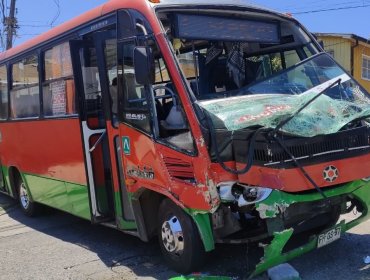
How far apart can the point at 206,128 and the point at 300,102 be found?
0.92 m

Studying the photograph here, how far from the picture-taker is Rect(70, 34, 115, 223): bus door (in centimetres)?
630

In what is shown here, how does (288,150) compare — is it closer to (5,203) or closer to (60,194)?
(60,194)

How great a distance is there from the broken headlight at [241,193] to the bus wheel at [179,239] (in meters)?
0.59

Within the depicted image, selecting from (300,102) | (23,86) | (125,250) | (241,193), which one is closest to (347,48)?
(23,86)

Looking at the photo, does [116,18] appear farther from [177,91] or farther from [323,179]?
[323,179]

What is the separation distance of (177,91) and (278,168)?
4.09 feet

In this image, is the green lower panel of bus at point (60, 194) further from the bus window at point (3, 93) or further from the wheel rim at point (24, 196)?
the bus window at point (3, 93)

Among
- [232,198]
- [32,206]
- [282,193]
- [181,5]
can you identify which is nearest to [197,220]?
[232,198]

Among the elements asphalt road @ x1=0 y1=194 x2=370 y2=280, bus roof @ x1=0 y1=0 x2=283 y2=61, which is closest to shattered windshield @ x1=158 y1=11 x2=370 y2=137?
bus roof @ x1=0 y1=0 x2=283 y2=61

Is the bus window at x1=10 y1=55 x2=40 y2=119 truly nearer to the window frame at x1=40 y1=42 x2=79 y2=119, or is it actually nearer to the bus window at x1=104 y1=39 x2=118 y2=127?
the window frame at x1=40 y1=42 x2=79 y2=119

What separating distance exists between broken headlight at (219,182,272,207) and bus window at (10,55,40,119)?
4275 mm

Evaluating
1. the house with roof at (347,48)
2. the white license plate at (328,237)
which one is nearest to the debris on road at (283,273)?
the white license plate at (328,237)

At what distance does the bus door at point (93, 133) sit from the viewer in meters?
6.30

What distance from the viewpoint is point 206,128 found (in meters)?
4.61
